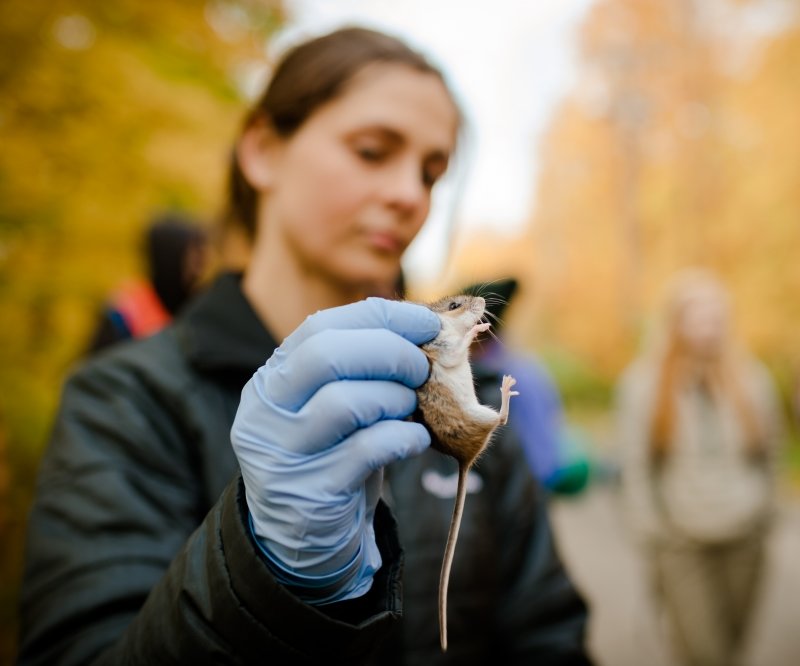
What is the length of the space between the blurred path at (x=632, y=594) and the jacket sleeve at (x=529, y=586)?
2.29 m

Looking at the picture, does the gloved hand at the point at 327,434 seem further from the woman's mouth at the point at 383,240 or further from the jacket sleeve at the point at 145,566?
the woman's mouth at the point at 383,240

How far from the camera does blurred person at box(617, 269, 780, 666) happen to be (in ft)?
13.2

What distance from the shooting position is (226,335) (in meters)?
1.43

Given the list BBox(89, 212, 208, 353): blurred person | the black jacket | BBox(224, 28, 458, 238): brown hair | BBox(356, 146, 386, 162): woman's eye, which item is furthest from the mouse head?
BBox(89, 212, 208, 353): blurred person

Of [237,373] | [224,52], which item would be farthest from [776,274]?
[237,373]

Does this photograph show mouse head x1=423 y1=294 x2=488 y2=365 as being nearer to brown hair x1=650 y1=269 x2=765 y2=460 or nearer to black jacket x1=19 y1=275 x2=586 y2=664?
black jacket x1=19 y1=275 x2=586 y2=664

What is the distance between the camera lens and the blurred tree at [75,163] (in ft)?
11.9

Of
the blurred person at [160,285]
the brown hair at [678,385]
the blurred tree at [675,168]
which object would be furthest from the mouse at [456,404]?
the blurred tree at [675,168]

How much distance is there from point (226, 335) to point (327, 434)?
67 centimetres

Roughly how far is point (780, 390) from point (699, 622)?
1168 cm

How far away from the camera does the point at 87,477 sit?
125cm

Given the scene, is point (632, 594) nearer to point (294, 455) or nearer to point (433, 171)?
point (433, 171)

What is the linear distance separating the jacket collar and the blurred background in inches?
20.9

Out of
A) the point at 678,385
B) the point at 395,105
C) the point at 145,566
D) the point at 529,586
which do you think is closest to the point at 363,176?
the point at 395,105
